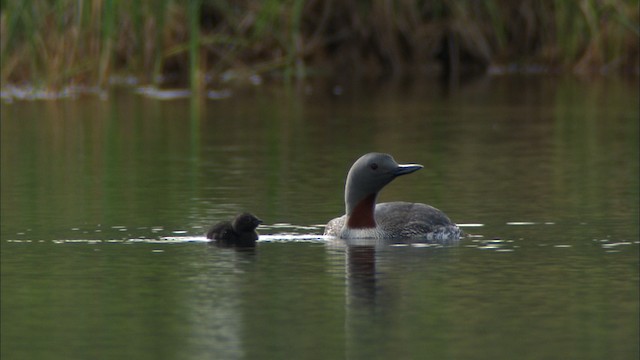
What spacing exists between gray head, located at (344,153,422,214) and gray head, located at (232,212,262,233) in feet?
1.84

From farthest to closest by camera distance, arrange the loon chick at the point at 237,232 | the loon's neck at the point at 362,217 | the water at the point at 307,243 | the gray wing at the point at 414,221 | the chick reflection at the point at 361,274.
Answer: the loon's neck at the point at 362,217
the gray wing at the point at 414,221
the loon chick at the point at 237,232
the chick reflection at the point at 361,274
the water at the point at 307,243

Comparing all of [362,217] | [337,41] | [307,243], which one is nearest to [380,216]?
[362,217]

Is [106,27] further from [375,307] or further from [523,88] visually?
[375,307]

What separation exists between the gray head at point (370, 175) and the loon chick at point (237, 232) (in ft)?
1.87

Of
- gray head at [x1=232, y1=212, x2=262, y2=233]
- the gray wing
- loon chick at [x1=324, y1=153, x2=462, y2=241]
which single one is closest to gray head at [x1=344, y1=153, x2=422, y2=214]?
loon chick at [x1=324, y1=153, x2=462, y2=241]

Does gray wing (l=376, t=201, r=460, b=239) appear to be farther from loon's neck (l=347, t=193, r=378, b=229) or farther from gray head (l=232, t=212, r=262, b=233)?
gray head (l=232, t=212, r=262, b=233)

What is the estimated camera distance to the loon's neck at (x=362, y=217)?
9.32 meters

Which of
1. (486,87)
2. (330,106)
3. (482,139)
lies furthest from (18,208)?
(486,87)

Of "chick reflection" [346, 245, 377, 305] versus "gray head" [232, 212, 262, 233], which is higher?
"gray head" [232, 212, 262, 233]

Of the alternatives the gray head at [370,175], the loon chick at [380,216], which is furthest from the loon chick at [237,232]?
the gray head at [370,175]

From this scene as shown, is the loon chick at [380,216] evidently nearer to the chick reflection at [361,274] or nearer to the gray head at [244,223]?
the chick reflection at [361,274]

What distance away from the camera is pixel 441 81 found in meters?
24.1

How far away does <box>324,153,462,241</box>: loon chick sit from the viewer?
9.17 meters

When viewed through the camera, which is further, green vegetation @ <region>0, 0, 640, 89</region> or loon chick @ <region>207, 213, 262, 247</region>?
green vegetation @ <region>0, 0, 640, 89</region>
